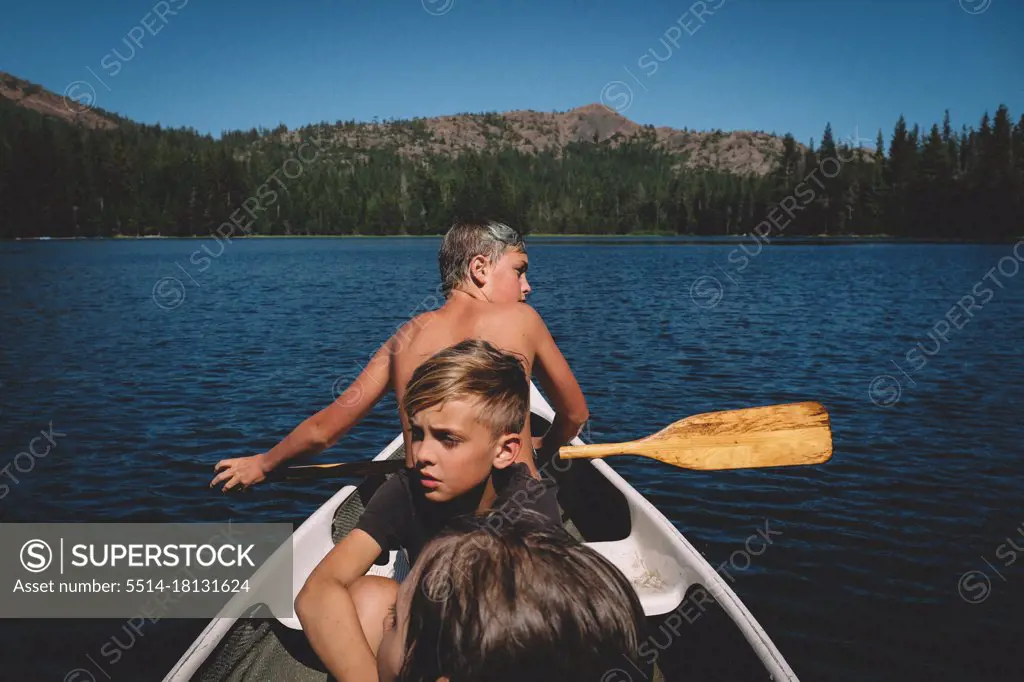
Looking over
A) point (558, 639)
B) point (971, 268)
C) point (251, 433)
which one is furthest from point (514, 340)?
point (971, 268)

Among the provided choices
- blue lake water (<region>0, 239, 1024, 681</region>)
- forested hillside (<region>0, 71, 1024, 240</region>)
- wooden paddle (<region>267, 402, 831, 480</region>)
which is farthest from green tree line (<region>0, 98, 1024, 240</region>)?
wooden paddle (<region>267, 402, 831, 480</region>)

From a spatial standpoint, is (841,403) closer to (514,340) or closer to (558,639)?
(514,340)

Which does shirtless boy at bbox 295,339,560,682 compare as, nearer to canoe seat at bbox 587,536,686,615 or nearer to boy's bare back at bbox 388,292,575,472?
boy's bare back at bbox 388,292,575,472

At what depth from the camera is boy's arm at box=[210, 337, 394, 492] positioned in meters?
3.88

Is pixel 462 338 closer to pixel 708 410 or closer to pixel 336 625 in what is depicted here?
pixel 336 625

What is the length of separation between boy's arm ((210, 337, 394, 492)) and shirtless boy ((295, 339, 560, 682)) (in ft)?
3.43

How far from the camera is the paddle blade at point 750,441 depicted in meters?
5.25

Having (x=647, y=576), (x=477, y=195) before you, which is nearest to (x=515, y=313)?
(x=647, y=576)

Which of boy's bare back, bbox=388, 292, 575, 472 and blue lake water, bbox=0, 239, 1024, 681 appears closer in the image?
boy's bare back, bbox=388, 292, 575, 472

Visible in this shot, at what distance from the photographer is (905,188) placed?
113m

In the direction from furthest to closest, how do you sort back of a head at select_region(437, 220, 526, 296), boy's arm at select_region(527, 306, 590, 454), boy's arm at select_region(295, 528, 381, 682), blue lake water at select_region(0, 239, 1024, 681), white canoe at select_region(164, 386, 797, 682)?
blue lake water at select_region(0, 239, 1024, 681) → back of a head at select_region(437, 220, 526, 296) → boy's arm at select_region(527, 306, 590, 454) → white canoe at select_region(164, 386, 797, 682) → boy's arm at select_region(295, 528, 381, 682)

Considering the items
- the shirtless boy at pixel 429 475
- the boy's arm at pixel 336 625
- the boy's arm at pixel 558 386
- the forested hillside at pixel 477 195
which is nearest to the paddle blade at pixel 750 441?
the boy's arm at pixel 558 386

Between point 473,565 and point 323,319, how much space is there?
88.2ft

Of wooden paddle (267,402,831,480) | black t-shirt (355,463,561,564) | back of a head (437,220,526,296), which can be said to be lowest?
wooden paddle (267,402,831,480)
